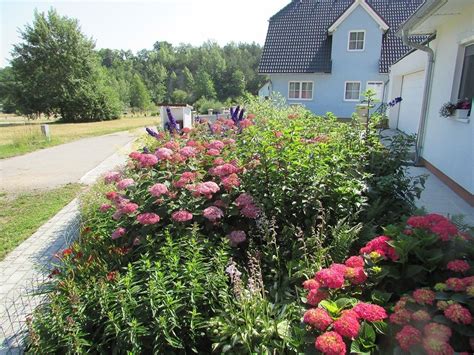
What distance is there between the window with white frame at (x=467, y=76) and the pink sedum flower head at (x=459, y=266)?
194 inches

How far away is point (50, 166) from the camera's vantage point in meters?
10.3

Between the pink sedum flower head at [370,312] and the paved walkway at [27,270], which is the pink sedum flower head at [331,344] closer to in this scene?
the pink sedum flower head at [370,312]

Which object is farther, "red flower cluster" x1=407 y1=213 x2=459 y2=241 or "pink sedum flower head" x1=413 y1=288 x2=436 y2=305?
"red flower cluster" x1=407 y1=213 x2=459 y2=241

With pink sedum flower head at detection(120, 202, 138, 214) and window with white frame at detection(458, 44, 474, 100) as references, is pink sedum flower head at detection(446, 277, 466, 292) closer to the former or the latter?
pink sedum flower head at detection(120, 202, 138, 214)

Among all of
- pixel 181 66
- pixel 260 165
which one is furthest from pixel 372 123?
pixel 181 66

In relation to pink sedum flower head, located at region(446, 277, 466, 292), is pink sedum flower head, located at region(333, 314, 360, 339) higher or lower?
lower

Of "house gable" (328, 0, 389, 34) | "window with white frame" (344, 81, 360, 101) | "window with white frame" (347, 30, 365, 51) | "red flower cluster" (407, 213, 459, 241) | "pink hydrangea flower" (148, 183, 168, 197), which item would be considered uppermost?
"house gable" (328, 0, 389, 34)

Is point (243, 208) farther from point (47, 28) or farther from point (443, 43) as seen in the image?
point (47, 28)

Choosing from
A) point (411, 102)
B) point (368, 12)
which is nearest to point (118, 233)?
point (411, 102)

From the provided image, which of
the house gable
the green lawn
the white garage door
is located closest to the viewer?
the green lawn

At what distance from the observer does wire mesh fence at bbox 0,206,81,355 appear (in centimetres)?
262

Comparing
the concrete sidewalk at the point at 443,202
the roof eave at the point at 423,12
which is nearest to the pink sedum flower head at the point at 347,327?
the concrete sidewalk at the point at 443,202

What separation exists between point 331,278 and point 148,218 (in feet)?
4.92

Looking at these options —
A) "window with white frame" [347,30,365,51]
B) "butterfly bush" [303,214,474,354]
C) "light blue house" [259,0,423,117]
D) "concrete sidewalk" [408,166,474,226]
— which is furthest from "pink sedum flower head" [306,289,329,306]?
"window with white frame" [347,30,365,51]
